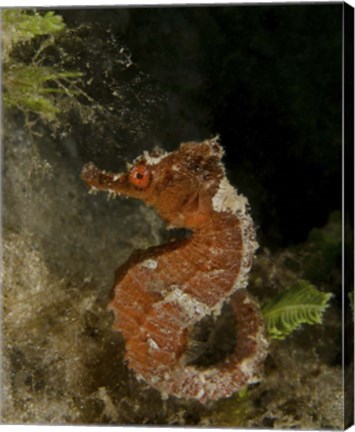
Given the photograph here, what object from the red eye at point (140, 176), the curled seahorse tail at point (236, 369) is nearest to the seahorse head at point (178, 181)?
the red eye at point (140, 176)

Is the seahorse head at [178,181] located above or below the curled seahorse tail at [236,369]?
above

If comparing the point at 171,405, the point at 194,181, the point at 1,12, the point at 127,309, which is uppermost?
the point at 1,12

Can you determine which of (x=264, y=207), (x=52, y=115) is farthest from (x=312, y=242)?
(x=52, y=115)

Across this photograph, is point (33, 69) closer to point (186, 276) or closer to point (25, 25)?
point (25, 25)

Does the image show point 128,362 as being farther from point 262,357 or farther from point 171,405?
point 262,357

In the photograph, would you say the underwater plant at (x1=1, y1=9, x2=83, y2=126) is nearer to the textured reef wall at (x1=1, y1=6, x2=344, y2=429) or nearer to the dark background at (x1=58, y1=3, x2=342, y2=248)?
the textured reef wall at (x1=1, y1=6, x2=344, y2=429)

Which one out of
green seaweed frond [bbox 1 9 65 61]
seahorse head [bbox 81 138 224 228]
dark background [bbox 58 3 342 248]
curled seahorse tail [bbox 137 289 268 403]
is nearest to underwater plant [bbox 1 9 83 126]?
green seaweed frond [bbox 1 9 65 61]

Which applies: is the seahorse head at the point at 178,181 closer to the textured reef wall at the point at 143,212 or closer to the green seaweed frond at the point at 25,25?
the textured reef wall at the point at 143,212
